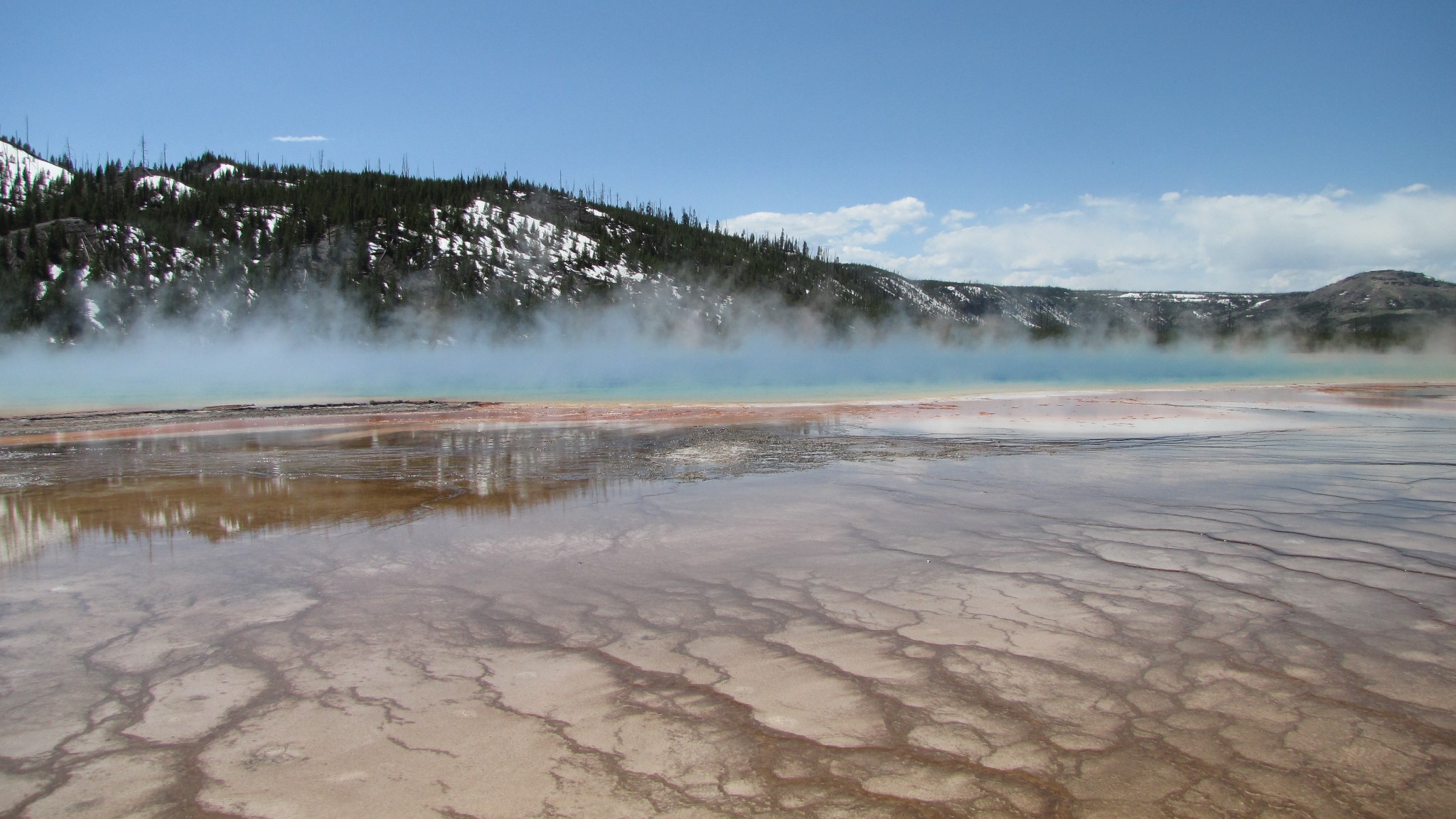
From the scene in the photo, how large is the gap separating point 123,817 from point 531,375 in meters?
61.3

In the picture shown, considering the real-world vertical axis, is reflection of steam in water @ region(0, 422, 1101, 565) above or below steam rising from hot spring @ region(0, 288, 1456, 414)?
below

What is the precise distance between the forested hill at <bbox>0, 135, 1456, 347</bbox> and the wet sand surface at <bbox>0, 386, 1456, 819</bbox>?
299ft

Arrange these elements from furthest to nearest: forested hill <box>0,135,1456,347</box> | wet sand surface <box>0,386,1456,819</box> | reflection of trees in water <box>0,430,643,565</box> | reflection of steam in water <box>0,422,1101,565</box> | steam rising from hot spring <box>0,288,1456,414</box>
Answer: forested hill <box>0,135,1456,347</box>
steam rising from hot spring <box>0,288,1456,414</box>
reflection of steam in water <box>0,422,1101,565</box>
reflection of trees in water <box>0,430,643,565</box>
wet sand surface <box>0,386,1456,819</box>

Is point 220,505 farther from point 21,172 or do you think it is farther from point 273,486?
point 21,172

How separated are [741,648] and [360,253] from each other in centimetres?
10658

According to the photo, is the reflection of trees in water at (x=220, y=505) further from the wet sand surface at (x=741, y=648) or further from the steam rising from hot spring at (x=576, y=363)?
the steam rising from hot spring at (x=576, y=363)

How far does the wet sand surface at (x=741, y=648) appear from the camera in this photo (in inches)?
110

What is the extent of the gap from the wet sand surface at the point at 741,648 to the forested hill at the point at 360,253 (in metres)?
91.1

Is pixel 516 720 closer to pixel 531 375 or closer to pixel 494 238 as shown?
pixel 531 375

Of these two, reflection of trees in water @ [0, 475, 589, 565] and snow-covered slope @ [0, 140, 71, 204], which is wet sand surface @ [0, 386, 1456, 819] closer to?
reflection of trees in water @ [0, 475, 589, 565]

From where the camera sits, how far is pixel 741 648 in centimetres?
403

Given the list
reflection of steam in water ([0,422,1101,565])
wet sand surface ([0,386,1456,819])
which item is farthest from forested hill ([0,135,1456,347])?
wet sand surface ([0,386,1456,819])

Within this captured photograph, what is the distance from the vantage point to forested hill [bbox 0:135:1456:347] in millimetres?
82500

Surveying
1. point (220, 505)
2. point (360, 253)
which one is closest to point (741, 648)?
point (220, 505)
